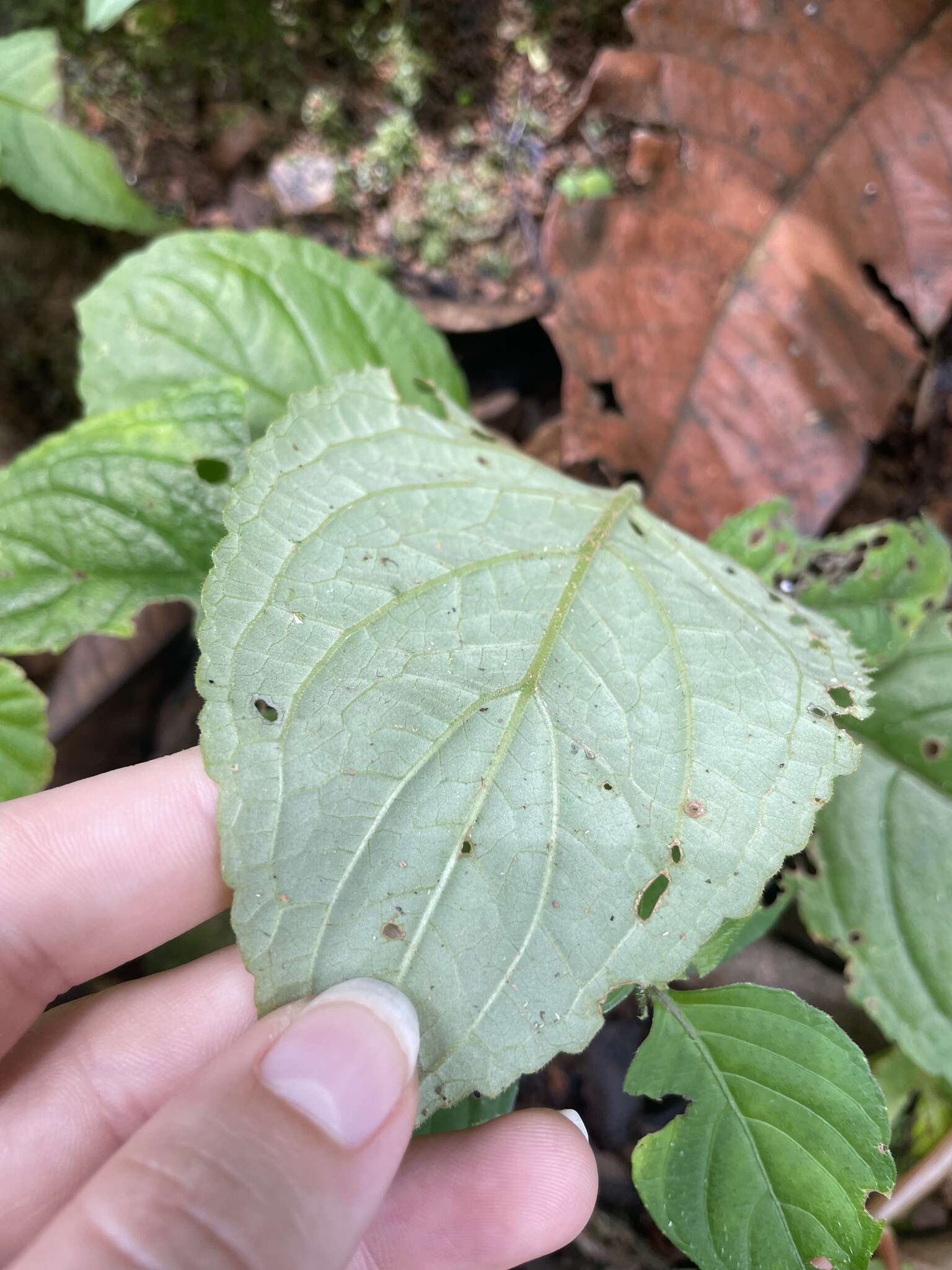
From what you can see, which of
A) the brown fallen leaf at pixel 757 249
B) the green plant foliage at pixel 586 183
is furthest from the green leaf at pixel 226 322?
the green plant foliage at pixel 586 183

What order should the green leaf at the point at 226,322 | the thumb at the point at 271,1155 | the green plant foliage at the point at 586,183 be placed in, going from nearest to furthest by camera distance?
the thumb at the point at 271,1155
the green leaf at the point at 226,322
the green plant foliage at the point at 586,183

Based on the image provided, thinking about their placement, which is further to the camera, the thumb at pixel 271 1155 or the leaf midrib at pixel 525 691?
the leaf midrib at pixel 525 691

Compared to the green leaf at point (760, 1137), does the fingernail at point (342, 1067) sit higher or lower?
higher

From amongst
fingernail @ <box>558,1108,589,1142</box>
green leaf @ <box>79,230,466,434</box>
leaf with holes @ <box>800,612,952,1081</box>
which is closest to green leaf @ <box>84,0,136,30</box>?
green leaf @ <box>79,230,466,434</box>

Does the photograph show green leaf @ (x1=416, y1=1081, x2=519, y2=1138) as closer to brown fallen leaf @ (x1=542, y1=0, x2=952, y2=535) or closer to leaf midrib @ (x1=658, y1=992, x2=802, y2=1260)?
leaf midrib @ (x1=658, y1=992, x2=802, y2=1260)

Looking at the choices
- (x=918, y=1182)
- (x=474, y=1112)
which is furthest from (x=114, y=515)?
(x=918, y=1182)

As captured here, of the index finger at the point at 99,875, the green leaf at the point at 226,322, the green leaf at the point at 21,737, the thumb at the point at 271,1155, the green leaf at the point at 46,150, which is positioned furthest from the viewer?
the green leaf at the point at 46,150

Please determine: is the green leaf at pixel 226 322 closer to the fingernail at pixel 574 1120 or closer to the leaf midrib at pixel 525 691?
the leaf midrib at pixel 525 691
